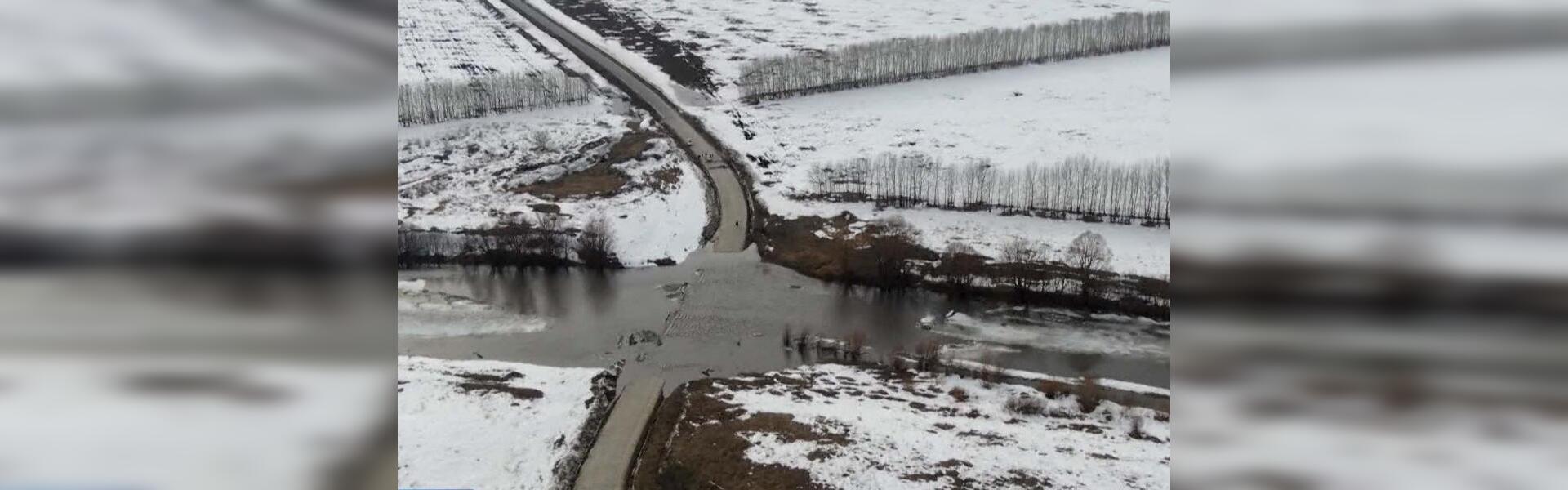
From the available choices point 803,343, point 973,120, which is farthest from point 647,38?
point 803,343

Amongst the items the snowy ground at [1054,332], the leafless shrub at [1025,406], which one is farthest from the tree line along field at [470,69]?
the leafless shrub at [1025,406]

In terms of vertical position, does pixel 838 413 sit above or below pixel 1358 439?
below

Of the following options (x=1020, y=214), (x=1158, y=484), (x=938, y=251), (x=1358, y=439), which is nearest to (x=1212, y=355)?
(x=1358, y=439)

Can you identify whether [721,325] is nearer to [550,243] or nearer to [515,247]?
[550,243]

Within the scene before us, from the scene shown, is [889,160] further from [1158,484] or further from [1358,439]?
[1358,439]

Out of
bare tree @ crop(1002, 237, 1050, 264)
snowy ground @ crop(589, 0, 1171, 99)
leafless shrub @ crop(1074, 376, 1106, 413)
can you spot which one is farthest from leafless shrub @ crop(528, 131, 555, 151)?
leafless shrub @ crop(1074, 376, 1106, 413)

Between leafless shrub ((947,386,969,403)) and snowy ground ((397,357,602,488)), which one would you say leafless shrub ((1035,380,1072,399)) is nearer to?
leafless shrub ((947,386,969,403))
